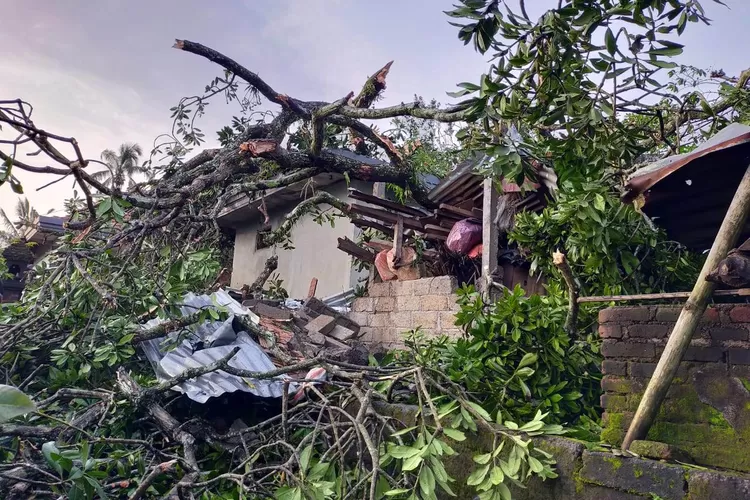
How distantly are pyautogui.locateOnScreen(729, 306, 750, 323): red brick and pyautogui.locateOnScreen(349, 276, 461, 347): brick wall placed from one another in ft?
10.4

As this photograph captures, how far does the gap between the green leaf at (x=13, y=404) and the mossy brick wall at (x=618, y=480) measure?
2284 mm

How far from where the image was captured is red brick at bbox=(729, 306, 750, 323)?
236 cm

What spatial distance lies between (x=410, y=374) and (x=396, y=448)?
820mm

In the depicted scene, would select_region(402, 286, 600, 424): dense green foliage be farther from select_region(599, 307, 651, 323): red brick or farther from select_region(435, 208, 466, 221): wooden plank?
select_region(435, 208, 466, 221): wooden plank

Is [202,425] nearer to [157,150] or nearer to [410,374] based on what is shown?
[410,374]

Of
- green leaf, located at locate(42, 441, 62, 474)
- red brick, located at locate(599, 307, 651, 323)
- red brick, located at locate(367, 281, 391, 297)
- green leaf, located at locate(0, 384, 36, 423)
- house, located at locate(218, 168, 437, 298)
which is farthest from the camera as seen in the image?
house, located at locate(218, 168, 437, 298)

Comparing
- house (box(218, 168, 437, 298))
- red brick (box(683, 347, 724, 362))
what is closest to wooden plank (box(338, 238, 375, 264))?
house (box(218, 168, 437, 298))

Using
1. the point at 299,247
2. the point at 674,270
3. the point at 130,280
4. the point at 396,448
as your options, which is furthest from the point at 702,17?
the point at 299,247

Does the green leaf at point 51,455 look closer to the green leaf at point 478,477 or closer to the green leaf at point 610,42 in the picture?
the green leaf at point 478,477

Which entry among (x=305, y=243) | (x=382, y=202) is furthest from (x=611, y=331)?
(x=305, y=243)

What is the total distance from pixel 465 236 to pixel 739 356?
333 centimetres

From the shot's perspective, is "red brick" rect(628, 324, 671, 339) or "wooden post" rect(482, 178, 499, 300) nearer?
"red brick" rect(628, 324, 671, 339)

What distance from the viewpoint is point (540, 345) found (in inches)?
132

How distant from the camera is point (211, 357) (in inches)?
174
